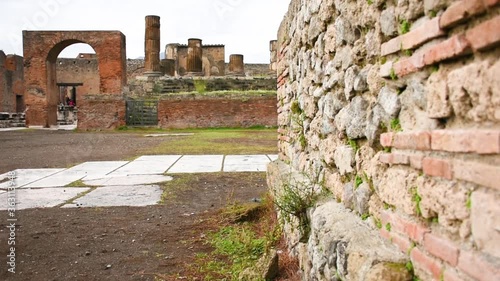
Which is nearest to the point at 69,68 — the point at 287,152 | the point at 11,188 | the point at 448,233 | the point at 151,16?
the point at 151,16

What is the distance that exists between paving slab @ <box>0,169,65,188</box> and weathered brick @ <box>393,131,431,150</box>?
226 inches

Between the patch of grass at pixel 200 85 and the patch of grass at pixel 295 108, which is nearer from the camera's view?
the patch of grass at pixel 295 108

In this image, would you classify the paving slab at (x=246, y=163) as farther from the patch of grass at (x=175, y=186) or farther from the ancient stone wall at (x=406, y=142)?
the ancient stone wall at (x=406, y=142)

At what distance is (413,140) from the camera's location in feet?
4.60

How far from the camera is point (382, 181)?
1695 millimetres

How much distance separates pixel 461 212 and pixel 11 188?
5.98m

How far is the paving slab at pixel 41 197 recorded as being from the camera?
4.89 metres

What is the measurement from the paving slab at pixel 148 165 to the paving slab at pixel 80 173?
224mm

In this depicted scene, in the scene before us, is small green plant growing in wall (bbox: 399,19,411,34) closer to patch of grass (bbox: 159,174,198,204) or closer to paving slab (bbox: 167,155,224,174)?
patch of grass (bbox: 159,174,198,204)

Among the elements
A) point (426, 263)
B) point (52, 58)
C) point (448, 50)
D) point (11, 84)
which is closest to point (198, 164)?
point (426, 263)

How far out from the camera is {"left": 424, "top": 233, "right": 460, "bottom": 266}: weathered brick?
3.79 ft

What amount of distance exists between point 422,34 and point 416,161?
0.39 meters

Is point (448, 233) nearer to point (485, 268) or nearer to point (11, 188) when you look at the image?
point (485, 268)

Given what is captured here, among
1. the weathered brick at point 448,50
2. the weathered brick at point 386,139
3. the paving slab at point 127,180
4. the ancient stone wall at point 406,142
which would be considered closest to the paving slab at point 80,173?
the paving slab at point 127,180
